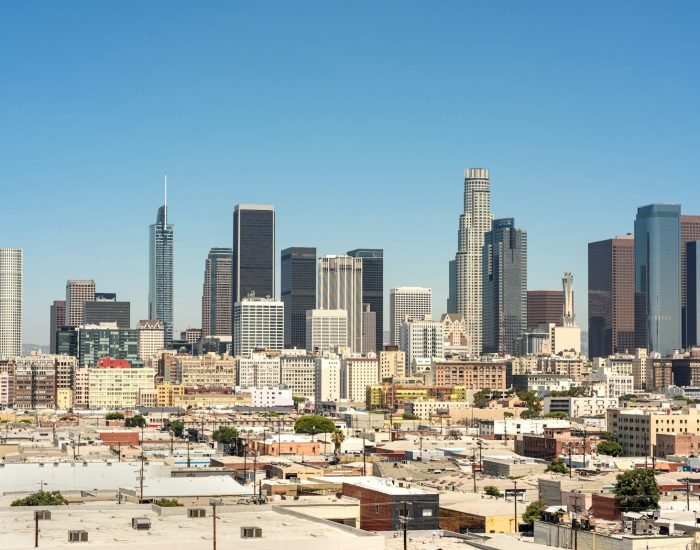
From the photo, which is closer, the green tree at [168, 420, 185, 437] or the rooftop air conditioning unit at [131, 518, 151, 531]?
the rooftop air conditioning unit at [131, 518, 151, 531]

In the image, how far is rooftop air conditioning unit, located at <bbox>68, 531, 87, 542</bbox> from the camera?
1548 inches

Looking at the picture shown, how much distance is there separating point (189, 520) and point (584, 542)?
36.7ft

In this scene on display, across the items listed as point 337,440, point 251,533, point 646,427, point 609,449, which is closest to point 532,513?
point 251,533

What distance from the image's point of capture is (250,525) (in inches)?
1689

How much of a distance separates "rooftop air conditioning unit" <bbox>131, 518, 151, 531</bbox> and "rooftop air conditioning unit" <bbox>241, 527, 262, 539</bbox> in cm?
311

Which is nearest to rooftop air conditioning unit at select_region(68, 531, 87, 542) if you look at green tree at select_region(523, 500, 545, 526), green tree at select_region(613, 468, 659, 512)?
green tree at select_region(523, 500, 545, 526)

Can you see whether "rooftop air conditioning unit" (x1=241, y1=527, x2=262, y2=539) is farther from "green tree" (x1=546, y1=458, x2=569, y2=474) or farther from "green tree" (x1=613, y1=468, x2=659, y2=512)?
"green tree" (x1=546, y1=458, x2=569, y2=474)

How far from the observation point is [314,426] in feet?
470

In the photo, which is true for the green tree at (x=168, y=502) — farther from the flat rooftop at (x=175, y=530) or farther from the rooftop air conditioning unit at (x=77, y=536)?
the rooftop air conditioning unit at (x=77, y=536)

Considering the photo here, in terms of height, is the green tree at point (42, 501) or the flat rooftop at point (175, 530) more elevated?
the flat rooftop at point (175, 530)

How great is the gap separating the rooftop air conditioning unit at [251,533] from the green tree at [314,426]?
3878 inches

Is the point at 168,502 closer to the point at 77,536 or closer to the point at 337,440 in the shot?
the point at 77,536

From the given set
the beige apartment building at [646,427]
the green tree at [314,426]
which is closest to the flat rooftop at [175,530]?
the beige apartment building at [646,427]

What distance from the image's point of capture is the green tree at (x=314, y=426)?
141 meters
